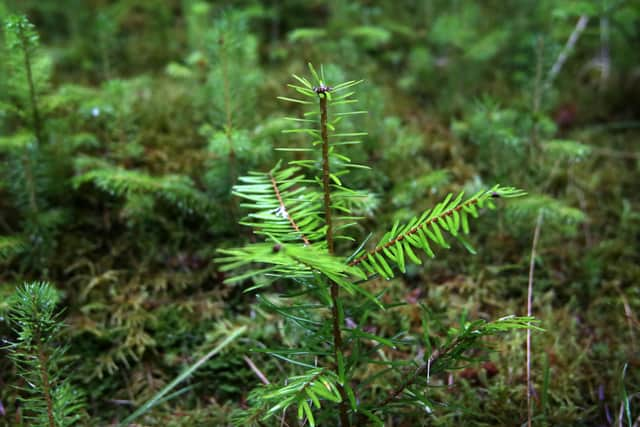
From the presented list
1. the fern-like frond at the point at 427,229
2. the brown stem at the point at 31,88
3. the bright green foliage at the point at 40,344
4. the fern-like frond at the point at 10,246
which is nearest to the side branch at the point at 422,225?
the fern-like frond at the point at 427,229

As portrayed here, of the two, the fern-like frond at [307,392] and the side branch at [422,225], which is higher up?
the side branch at [422,225]

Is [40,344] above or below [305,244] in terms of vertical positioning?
below

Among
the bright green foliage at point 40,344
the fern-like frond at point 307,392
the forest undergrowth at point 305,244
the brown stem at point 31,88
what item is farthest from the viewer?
the brown stem at point 31,88

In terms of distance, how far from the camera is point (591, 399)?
5.68 feet

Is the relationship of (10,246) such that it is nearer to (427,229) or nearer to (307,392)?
(307,392)

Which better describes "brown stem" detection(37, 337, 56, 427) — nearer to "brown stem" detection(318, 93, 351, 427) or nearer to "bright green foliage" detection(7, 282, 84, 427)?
"bright green foliage" detection(7, 282, 84, 427)

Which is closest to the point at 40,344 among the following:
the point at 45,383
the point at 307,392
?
the point at 45,383

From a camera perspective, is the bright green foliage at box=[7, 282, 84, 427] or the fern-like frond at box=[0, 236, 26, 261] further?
the fern-like frond at box=[0, 236, 26, 261]

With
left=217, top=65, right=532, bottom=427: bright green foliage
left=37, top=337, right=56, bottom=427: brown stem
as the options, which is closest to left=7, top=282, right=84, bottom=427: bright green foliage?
left=37, top=337, right=56, bottom=427: brown stem

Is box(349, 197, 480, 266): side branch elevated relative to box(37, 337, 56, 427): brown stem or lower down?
elevated

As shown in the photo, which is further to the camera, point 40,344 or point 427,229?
point 40,344

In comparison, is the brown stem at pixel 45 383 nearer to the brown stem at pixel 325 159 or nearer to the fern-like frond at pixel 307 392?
the fern-like frond at pixel 307 392

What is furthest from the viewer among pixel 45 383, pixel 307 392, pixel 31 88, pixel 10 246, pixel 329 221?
pixel 31 88

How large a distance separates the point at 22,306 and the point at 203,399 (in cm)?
83
